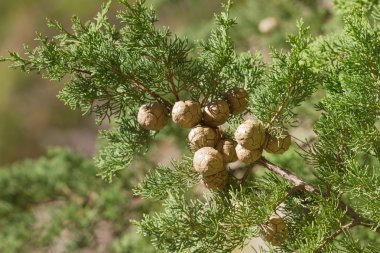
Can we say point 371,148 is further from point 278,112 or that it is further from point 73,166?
point 73,166

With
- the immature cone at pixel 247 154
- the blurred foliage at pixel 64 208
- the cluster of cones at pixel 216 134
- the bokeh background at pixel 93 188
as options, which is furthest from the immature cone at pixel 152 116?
the blurred foliage at pixel 64 208

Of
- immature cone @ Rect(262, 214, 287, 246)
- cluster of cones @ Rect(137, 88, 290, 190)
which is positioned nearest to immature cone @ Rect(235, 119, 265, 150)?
cluster of cones @ Rect(137, 88, 290, 190)

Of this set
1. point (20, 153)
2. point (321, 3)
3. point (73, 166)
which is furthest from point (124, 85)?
point (20, 153)

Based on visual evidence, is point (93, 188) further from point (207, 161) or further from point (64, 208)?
point (207, 161)

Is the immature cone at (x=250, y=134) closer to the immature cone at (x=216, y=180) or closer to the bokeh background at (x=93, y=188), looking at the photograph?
the immature cone at (x=216, y=180)

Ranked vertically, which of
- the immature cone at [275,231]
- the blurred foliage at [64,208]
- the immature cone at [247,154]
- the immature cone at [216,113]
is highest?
the blurred foliage at [64,208]

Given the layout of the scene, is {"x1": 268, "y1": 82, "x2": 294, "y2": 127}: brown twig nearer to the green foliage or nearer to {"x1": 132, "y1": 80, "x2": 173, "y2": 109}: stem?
the green foliage
